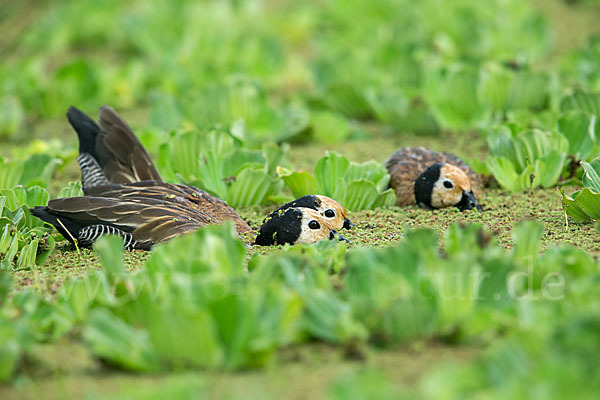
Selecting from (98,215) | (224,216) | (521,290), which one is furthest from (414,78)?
(521,290)

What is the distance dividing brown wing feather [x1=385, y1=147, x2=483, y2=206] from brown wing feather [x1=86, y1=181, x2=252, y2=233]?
100 centimetres

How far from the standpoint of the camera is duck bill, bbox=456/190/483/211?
4.49m

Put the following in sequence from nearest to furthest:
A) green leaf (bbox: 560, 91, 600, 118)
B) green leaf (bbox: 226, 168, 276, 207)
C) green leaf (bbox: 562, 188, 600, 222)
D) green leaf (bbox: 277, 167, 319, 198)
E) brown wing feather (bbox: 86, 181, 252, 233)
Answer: green leaf (bbox: 562, 188, 600, 222) < brown wing feather (bbox: 86, 181, 252, 233) < green leaf (bbox: 277, 167, 319, 198) < green leaf (bbox: 226, 168, 276, 207) < green leaf (bbox: 560, 91, 600, 118)

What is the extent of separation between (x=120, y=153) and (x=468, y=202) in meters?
2.05

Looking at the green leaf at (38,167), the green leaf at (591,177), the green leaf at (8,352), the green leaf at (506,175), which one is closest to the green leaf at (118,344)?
the green leaf at (8,352)

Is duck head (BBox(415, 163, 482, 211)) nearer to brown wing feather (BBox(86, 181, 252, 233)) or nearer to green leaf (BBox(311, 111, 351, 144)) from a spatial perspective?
brown wing feather (BBox(86, 181, 252, 233))

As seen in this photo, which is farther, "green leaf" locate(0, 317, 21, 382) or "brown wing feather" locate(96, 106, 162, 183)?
"brown wing feather" locate(96, 106, 162, 183)

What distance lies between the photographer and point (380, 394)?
2139mm

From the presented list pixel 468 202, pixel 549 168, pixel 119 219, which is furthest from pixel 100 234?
pixel 549 168

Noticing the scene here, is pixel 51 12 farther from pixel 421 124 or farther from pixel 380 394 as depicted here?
pixel 380 394

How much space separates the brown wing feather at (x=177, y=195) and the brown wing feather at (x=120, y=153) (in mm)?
436

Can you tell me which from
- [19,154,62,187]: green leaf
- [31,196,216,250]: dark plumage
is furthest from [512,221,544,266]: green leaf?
[19,154,62,187]: green leaf

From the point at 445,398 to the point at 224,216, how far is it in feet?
7.56

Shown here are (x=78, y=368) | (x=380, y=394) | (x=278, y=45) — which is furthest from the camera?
(x=278, y=45)
